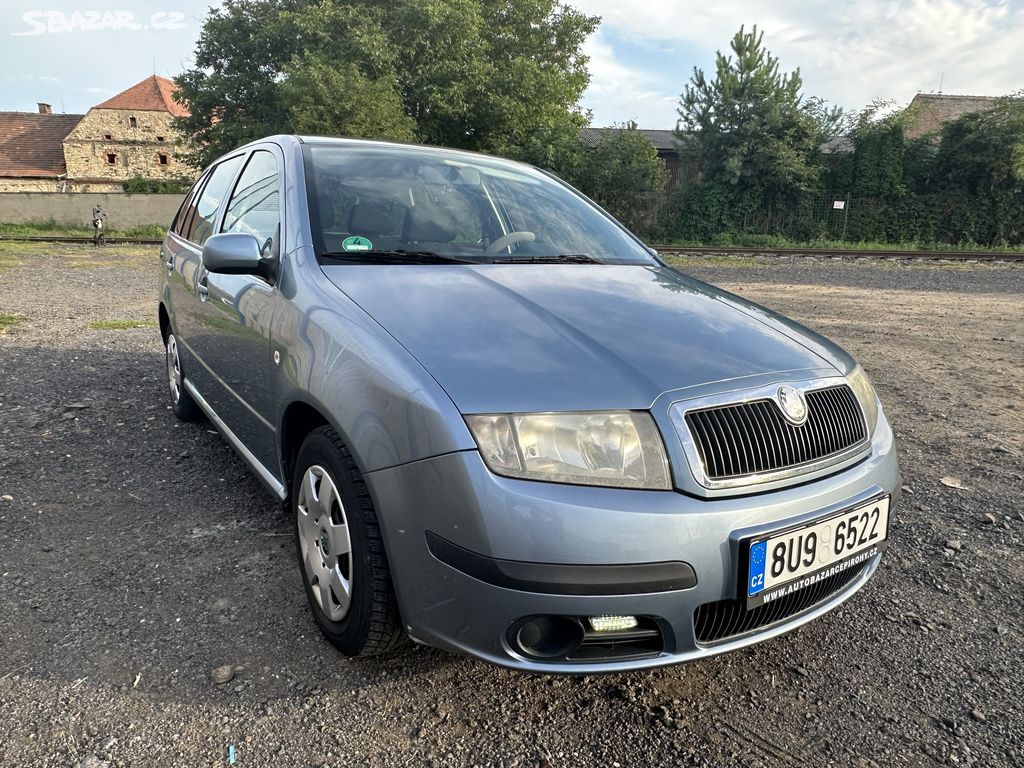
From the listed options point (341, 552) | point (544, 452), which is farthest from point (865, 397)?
point (341, 552)

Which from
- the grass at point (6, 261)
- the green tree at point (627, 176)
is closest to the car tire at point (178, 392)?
the grass at point (6, 261)

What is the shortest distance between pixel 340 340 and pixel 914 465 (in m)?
3.23

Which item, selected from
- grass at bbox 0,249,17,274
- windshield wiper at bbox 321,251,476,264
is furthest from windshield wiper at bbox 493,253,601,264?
grass at bbox 0,249,17,274

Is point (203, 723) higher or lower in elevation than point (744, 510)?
lower

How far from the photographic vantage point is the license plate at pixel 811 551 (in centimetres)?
164

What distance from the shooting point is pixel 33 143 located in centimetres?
4438

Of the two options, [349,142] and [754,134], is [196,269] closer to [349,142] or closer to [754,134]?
[349,142]

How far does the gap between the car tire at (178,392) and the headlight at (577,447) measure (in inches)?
114

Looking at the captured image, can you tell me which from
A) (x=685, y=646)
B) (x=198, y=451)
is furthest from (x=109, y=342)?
(x=685, y=646)

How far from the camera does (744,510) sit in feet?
5.32

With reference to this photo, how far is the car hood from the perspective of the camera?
1.67m

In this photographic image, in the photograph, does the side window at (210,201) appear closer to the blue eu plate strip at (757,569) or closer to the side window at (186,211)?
the side window at (186,211)

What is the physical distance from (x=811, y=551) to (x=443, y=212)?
6.02ft

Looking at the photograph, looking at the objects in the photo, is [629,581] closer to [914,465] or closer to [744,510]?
[744,510]
